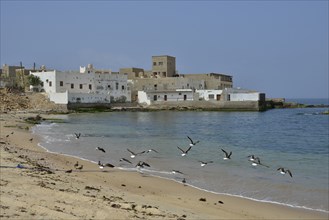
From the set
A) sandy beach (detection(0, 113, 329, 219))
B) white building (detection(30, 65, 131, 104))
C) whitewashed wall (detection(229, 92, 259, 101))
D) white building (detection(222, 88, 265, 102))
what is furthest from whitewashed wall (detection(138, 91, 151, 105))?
sandy beach (detection(0, 113, 329, 219))

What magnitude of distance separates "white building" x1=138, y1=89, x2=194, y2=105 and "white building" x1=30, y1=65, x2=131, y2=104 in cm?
379

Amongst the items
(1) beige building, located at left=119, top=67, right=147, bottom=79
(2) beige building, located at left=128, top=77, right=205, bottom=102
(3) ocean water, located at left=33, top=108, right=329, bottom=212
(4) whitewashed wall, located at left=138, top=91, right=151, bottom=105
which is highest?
(1) beige building, located at left=119, top=67, right=147, bottom=79

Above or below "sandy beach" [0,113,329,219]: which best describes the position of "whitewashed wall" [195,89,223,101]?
above

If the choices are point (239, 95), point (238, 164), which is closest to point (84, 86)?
point (239, 95)

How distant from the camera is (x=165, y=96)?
77.3 meters

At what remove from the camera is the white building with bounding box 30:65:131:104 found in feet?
214

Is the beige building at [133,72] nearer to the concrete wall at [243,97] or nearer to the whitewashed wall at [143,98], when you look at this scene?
the whitewashed wall at [143,98]

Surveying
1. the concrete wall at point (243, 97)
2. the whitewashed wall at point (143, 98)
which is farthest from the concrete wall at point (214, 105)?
the whitewashed wall at point (143, 98)

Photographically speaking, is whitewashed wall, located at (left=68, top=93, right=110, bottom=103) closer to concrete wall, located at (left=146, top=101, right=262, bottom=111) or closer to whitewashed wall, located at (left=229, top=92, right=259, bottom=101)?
concrete wall, located at (left=146, top=101, right=262, bottom=111)

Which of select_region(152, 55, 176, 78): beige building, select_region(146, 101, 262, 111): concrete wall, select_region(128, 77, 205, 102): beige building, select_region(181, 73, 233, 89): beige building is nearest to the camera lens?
select_region(146, 101, 262, 111): concrete wall

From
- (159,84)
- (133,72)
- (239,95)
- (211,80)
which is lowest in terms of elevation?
(239,95)

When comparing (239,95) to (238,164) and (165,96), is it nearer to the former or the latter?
(165,96)

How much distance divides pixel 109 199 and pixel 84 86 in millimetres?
61592

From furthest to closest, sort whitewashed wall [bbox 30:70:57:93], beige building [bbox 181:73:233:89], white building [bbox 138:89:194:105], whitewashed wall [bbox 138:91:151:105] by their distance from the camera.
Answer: beige building [bbox 181:73:233:89]
whitewashed wall [bbox 138:91:151:105]
white building [bbox 138:89:194:105]
whitewashed wall [bbox 30:70:57:93]
